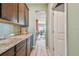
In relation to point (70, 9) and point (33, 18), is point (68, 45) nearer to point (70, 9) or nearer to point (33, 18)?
point (70, 9)

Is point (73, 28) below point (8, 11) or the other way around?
below

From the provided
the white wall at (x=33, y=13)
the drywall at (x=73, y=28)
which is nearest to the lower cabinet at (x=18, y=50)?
the drywall at (x=73, y=28)

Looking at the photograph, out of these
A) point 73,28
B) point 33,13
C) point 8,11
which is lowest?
point 73,28

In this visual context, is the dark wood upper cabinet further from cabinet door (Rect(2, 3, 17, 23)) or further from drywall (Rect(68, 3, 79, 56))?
drywall (Rect(68, 3, 79, 56))

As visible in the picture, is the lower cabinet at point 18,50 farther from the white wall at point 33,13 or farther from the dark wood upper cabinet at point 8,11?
the white wall at point 33,13

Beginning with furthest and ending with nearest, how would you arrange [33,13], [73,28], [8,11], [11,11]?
[33,13], [11,11], [8,11], [73,28]

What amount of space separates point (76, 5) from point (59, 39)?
2075 mm

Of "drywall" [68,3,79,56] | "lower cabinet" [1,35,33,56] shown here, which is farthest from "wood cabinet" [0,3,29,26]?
"drywall" [68,3,79,56]

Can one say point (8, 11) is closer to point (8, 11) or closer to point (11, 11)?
point (8, 11)

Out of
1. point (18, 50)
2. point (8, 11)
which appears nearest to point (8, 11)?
point (8, 11)

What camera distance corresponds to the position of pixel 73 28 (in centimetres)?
194

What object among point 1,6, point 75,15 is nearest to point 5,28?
point 1,6

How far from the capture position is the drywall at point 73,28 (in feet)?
5.87

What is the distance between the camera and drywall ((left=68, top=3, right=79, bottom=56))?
179cm
